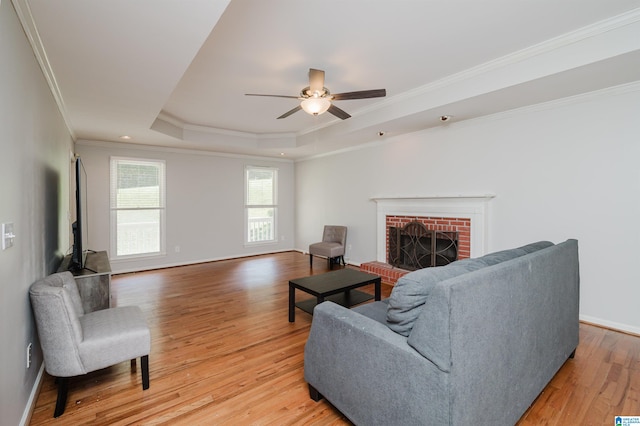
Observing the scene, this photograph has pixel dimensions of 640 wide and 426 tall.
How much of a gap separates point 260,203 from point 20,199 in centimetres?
539

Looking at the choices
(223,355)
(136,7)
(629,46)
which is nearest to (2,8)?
(136,7)

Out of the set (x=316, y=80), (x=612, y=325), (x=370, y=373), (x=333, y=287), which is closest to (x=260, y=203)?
(x=333, y=287)

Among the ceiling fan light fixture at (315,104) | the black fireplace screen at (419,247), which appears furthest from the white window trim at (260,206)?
the ceiling fan light fixture at (315,104)

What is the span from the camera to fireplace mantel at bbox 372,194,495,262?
3.92 metres

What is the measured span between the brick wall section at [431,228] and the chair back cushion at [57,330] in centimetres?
370

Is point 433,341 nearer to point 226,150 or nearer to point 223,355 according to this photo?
point 223,355

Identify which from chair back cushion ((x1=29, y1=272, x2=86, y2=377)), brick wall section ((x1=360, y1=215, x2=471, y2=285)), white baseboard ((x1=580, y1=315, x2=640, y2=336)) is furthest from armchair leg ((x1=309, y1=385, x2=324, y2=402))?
white baseboard ((x1=580, y1=315, x2=640, y2=336))

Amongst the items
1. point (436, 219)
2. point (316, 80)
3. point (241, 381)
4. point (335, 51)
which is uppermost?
point (335, 51)

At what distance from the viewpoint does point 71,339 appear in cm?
182

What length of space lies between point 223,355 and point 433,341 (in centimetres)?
195

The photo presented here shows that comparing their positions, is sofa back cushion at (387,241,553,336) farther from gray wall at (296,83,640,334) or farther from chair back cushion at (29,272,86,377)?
gray wall at (296,83,640,334)

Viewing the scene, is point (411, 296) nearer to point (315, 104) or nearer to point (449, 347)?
point (449, 347)

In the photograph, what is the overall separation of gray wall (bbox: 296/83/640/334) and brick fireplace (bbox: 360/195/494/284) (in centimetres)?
12

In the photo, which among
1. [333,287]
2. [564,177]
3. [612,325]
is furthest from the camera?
[564,177]
